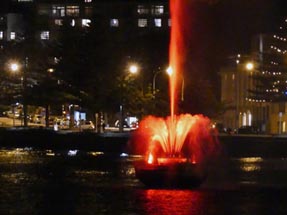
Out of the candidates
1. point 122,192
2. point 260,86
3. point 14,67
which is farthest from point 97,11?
point 122,192

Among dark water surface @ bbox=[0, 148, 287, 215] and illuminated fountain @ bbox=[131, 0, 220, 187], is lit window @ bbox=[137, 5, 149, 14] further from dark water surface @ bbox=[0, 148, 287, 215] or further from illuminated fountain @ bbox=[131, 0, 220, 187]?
illuminated fountain @ bbox=[131, 0, 220, 187]

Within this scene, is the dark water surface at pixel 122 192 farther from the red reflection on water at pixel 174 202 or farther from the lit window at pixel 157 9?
the lit window at pixel 157 9

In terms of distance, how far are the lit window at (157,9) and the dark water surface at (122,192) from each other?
446 feet

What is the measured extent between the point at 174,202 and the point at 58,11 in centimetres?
15585

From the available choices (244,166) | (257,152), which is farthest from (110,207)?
(257,152)

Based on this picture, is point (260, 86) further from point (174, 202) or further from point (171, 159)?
point (174, 202)

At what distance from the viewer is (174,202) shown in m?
25.1

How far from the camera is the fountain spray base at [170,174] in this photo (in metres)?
28.9

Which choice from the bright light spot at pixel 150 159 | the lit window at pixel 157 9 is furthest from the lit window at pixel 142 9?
the bright light spot at pixel 150 159

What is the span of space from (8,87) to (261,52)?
33527 mm

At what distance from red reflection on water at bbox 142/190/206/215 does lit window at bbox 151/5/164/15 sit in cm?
15093

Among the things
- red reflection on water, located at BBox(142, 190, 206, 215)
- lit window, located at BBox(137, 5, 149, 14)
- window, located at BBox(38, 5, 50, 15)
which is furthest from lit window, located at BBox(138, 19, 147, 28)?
red reflection on water, located at BBox(142, 190, 206, 215)

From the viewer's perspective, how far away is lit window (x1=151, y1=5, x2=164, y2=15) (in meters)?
178

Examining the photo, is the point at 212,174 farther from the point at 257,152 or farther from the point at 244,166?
the point at 257,152
